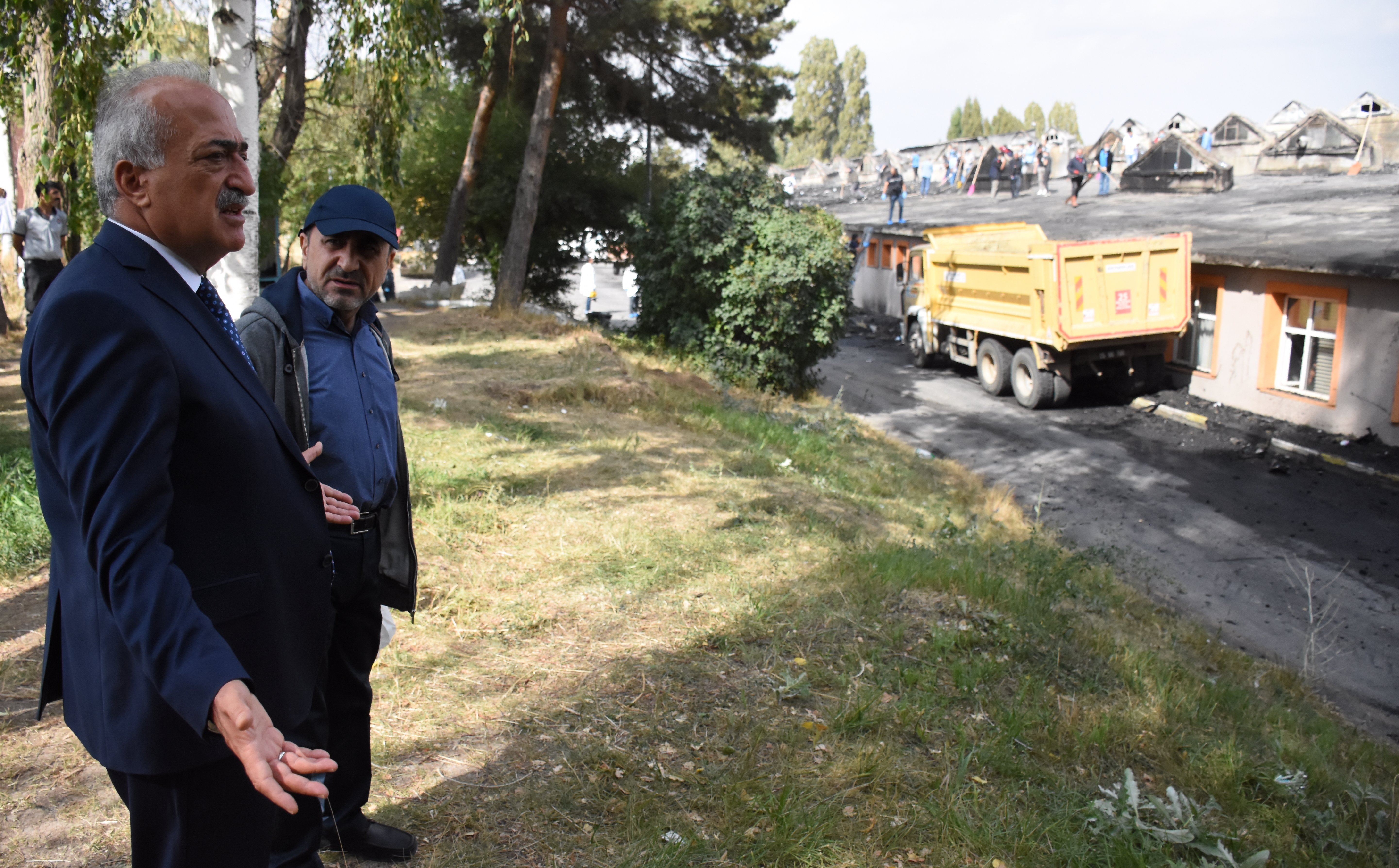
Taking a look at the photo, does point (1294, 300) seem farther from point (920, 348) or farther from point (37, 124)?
point (37, 124)

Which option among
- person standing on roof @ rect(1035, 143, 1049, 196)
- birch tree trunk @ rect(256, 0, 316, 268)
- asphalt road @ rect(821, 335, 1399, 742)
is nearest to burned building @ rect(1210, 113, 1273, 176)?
person standing on roof @ rect(1035, 143, 1049, 196)

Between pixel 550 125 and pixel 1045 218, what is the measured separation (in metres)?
12.4

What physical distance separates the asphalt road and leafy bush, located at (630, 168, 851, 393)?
1.59m

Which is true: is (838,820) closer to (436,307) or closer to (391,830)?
(391,830)

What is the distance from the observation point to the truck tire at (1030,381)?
49.9 feet

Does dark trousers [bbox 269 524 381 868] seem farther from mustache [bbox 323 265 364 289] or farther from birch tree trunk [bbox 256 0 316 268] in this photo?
birch tree trunk [bbox 256 0 316 268]

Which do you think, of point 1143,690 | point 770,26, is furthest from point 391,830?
point 770,26

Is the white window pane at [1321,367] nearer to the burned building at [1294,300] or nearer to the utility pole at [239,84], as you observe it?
the burned building at [1294,300]

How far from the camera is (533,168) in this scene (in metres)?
17.5

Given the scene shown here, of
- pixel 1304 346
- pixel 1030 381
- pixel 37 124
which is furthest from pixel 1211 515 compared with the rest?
pixel 37 124

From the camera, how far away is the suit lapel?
5.47 feet

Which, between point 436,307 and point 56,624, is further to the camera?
point 436,307

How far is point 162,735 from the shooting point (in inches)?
66.0

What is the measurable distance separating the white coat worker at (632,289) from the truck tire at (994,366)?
6381 mm
